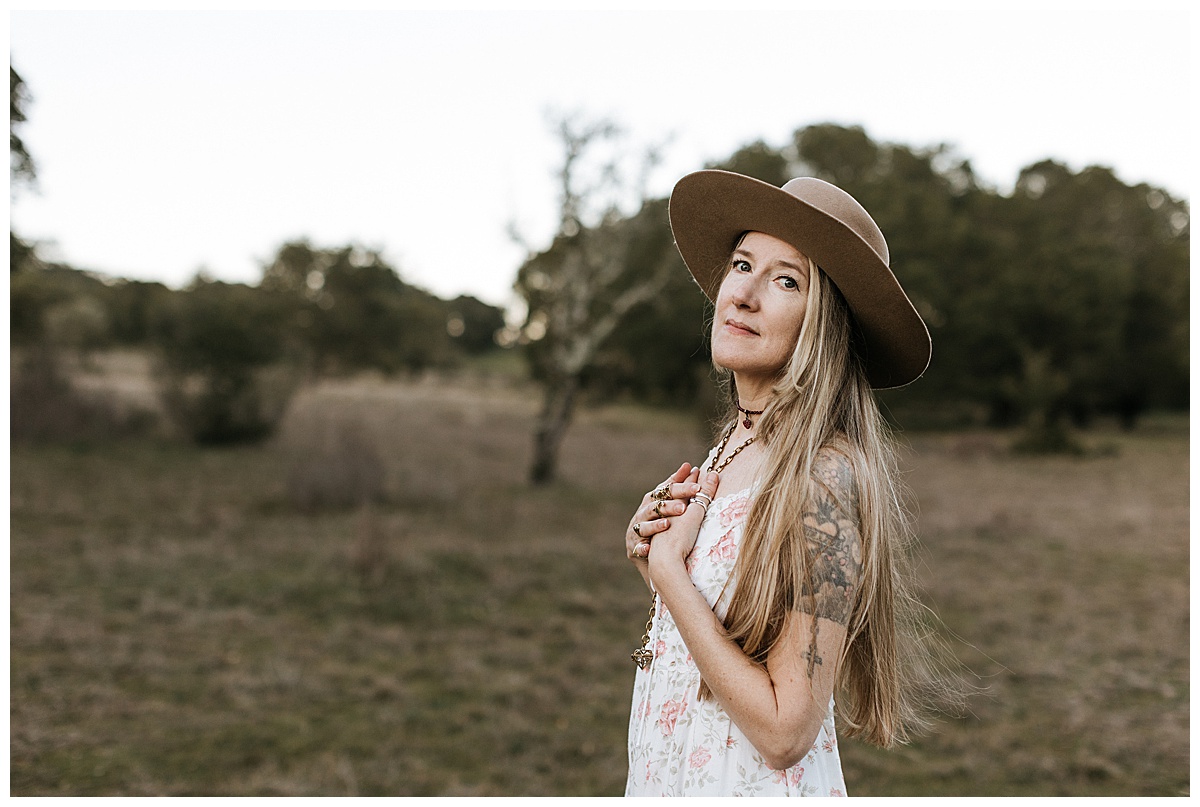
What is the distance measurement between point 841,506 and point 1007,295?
28058 mm

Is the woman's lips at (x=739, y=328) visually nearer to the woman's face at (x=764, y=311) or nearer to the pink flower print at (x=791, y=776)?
the woman's face at (x=764, y=311)

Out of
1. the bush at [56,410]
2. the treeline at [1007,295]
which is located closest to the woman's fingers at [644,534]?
the bush at [56,410]

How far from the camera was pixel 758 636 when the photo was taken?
4.61 feet

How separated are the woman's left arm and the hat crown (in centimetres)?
44

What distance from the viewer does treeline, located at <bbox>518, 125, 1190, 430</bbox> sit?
24.0 m

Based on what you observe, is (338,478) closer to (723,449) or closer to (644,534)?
(723,449)

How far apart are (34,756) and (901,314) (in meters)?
4.68

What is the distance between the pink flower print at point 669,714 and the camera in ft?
5.29

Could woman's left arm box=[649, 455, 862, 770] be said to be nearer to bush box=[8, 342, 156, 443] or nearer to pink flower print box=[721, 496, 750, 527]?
pink flower print box=[721, 496, 750, 527]

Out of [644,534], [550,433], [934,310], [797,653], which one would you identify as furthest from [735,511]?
[934,310]

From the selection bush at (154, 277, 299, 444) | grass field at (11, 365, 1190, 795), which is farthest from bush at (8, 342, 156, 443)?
grass field at (11, 365, 1190, 795)

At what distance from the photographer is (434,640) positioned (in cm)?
637

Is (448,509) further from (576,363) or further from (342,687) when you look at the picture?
(342,687)
